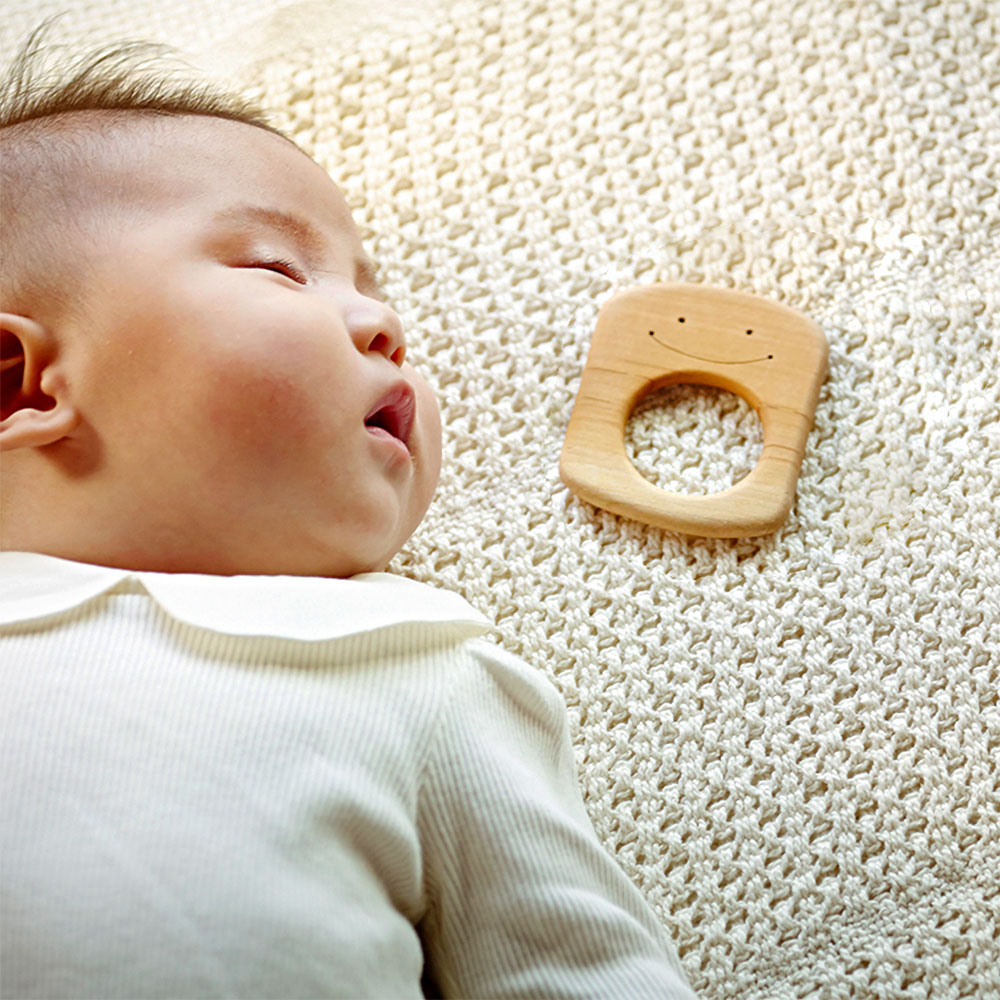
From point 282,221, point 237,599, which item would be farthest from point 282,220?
point 237,599

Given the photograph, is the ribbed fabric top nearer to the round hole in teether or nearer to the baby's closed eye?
the baby's closed eye

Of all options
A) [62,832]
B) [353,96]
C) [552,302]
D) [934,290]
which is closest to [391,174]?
[353,96]

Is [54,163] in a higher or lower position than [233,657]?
higher

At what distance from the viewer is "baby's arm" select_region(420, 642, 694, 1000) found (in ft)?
2.05

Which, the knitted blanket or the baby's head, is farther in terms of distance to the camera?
the knitted blanket

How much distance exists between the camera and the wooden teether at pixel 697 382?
898mm

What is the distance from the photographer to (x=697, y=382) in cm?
96

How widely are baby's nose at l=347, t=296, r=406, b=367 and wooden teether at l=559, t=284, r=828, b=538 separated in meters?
0.22

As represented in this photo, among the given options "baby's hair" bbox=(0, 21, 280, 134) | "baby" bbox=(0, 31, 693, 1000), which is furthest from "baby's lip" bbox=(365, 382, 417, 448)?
"baby's hair" bbox=(0, 21, 280, 134)

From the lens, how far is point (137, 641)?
63 centimetres

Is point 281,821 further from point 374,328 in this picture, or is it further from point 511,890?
point 374,328

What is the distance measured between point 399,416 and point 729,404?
0.33 meters

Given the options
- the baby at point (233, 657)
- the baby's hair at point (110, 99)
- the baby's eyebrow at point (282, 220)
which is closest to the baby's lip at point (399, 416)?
the baby at point (233, 657)

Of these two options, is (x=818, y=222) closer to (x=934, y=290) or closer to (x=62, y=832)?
(x=934, y=290)
